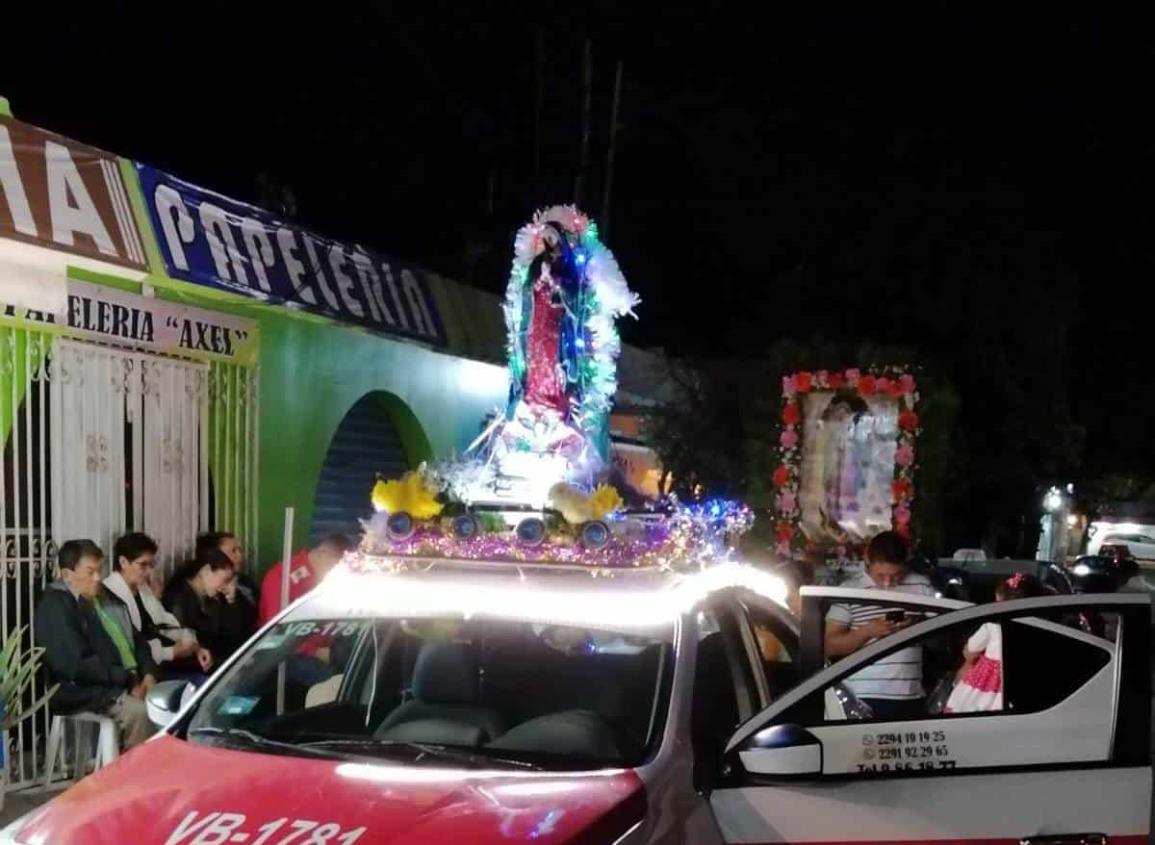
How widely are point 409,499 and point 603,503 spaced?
30.7 inches

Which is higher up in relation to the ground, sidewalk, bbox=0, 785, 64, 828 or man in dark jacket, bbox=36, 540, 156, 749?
man in dark jacket, bbox=36, 540, 156, 749

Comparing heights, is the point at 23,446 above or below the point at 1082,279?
below

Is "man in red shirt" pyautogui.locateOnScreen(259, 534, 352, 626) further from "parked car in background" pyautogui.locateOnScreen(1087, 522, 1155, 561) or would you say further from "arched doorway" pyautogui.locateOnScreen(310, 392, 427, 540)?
"parked car in background" pyautogui.locateOnScreen(1087, 522, 1155, 561)

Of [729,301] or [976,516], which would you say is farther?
[729,301]

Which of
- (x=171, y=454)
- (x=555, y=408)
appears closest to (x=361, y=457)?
(x=171, y=454)

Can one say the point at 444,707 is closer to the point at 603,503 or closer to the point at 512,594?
the point at 512,594

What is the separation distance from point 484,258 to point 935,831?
17.3 m

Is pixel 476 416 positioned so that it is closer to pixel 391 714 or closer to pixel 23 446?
pixel 23 446

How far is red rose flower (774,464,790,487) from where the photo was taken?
38.5 ft

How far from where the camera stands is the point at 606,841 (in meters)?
3.34

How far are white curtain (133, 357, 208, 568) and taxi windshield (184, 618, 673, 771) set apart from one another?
379cm

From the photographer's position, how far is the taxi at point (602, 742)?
11.4 feet

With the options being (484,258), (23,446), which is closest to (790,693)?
(23,446)

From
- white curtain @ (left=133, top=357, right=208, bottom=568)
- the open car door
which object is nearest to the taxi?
the open car door
